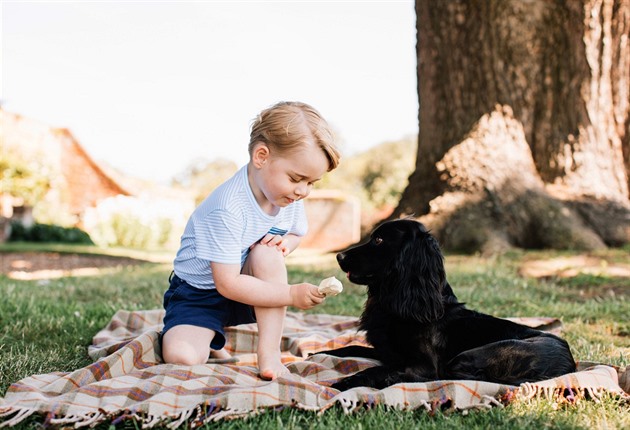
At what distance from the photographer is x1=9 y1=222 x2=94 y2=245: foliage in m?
16.1

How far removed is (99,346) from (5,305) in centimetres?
121

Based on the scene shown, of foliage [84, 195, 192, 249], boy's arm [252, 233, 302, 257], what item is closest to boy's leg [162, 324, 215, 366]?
boy's arm [252, 233, 302, 257]

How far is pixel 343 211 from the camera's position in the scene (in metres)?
15.8

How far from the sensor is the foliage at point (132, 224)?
57.7 ft

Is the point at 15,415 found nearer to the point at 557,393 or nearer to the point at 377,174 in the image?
the point at 557,393

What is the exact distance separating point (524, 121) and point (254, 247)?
5551 millimetres

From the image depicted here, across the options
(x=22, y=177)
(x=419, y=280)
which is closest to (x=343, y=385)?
(x=419, y=280)

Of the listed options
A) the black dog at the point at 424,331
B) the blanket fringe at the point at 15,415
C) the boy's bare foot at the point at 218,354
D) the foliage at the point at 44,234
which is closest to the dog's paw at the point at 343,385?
the black dog at the point at 424,331

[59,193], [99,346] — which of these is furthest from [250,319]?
[59,193]

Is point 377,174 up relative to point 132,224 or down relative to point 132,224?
up

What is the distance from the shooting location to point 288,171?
9.16 ft

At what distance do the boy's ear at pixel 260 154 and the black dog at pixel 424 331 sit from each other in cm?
58

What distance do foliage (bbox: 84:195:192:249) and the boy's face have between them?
15415mm

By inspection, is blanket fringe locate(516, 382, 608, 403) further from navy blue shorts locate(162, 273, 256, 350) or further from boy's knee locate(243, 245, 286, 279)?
navy blue shorts locate(162, 273, 256, 350)
